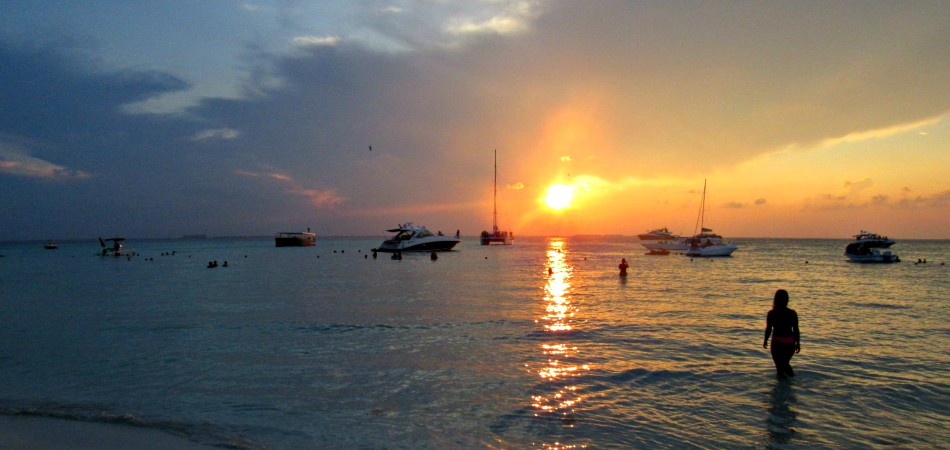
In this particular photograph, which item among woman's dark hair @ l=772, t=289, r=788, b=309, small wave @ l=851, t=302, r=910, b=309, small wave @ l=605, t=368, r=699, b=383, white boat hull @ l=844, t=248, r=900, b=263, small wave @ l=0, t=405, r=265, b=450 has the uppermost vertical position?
woman's dark hair @ l=772, t=289, r=788, b=309

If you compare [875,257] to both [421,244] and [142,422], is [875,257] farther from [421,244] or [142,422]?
[142,422]

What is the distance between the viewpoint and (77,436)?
788 cm

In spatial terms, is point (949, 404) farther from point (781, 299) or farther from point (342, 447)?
point (342, 447)

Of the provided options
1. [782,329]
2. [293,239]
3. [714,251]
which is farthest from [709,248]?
[293,239]

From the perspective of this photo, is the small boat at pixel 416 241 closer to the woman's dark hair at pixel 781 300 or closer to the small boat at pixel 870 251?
the small boat at pixel 870 251

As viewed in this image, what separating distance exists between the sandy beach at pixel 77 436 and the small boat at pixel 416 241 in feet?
241

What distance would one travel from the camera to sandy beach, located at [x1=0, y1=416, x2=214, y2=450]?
749 cm

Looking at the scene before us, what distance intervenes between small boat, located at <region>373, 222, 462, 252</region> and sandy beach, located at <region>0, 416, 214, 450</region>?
73.5 metres

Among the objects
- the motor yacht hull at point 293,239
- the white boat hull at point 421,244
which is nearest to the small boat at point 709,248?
the white boat hull at point 421,244

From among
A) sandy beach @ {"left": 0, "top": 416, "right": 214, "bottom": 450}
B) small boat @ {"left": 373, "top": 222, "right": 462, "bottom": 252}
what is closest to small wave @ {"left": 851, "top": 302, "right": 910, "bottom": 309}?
sandy beach @ {"left": 0, "top": 416, "right": 214, "bottom": 450}

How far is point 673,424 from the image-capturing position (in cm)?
848

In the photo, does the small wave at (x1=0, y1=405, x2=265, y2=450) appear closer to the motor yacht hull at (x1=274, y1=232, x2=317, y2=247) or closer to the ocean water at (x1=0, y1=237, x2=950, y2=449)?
the ocean water at (x1=0, y1=237, x2=950, y2=449)

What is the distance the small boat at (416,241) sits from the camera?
82.6 meters

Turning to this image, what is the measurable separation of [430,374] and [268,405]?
3.59 metres
